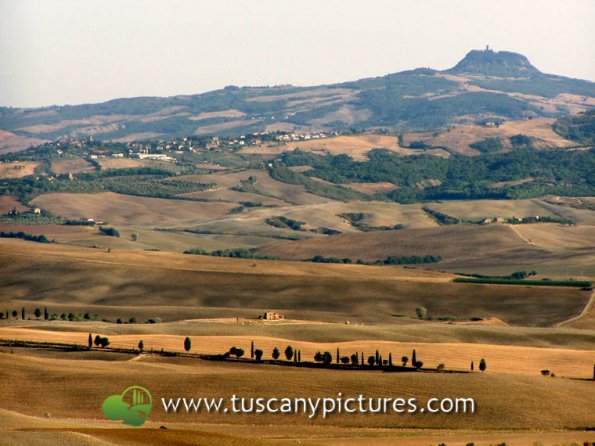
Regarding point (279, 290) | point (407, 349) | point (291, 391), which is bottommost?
point (279, 290)

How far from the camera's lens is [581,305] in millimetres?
166875

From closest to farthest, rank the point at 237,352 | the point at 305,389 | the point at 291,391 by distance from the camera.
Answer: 1. the point at 291,391
2. the point at 305,389
3. the point at 237,352

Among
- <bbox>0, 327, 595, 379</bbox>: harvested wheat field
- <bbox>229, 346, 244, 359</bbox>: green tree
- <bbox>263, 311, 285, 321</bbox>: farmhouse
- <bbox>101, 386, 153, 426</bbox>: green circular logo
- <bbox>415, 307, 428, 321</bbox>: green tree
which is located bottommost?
<bbox>415, 307, 428, 321</bbox>: green tree

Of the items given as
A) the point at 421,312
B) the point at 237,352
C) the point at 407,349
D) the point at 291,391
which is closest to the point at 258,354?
the point at 237,352

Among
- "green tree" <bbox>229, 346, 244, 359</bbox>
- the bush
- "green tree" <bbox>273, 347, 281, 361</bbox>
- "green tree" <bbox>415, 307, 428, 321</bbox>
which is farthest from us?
"green tree" <bbox>415, 307, 428, 321</bbox>

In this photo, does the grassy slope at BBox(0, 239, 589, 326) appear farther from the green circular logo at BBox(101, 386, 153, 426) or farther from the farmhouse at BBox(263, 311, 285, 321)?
the green circular logo at BBox(101, 386, 153, 426)

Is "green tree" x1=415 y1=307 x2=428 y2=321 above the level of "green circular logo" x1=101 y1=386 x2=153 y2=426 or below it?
below

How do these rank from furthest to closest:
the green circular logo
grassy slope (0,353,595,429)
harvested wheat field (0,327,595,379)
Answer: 1. harvested wheat field (0,327,595,379)
2. grassy slope (0,353,595,429)
3. the green circular logo

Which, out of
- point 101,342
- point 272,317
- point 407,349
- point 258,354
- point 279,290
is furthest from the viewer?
point 279,290

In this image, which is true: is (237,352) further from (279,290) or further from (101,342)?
(279,290)

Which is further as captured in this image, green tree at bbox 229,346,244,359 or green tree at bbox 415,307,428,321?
green tree at bbox 415,307,428,321

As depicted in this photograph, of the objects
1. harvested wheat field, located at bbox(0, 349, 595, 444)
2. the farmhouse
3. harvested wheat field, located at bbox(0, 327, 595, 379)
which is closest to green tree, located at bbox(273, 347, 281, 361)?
harvested wheat field, located at bbox(0, 327, 595, 379)

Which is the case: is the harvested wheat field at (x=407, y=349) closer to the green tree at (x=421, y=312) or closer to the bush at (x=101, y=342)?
the bush at (x=101, y=342)

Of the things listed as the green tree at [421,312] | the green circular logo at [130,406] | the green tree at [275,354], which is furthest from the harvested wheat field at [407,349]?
the green tree at [421,312]
